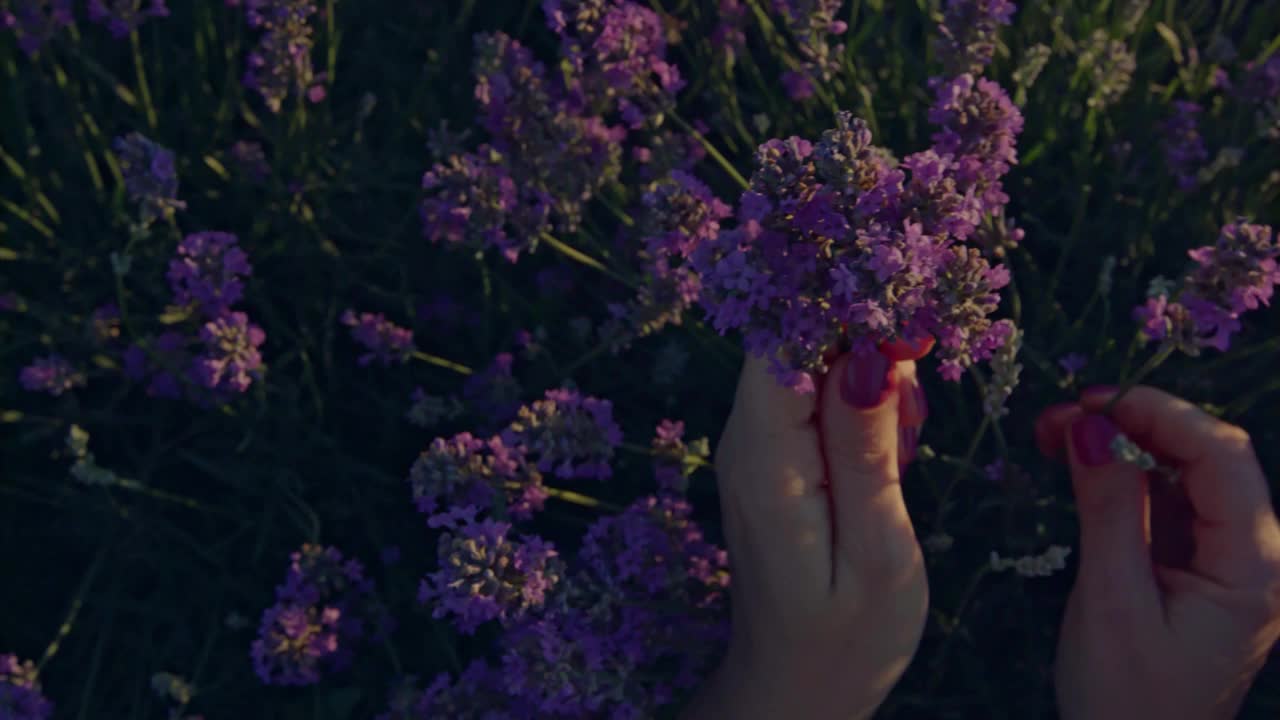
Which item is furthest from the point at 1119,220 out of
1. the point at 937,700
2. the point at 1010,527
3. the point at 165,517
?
the point at 165,517

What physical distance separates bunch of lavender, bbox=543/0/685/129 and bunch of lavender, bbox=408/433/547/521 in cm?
82

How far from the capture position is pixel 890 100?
320cm

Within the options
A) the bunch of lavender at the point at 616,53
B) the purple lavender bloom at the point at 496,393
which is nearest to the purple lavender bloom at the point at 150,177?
the purple lavender bloom at the point at 496,393

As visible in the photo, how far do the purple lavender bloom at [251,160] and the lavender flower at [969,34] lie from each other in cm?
189

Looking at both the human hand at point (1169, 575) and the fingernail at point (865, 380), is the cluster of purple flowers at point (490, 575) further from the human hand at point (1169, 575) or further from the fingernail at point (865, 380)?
the human hand at point (1169, 575)

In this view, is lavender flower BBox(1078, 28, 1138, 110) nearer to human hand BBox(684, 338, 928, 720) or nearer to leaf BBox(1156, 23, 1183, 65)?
leaf BBox(1156, 23, 1183, 65)

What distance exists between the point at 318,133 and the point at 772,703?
2.07m

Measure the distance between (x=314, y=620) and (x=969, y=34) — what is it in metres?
2.05

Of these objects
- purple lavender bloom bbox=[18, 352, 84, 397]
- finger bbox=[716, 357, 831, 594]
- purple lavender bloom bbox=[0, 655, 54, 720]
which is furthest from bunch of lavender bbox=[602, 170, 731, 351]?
purple lavender bloom bbox=[0, 655, 54, 720]

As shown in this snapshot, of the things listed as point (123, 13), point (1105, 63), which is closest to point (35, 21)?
point (123, 13)

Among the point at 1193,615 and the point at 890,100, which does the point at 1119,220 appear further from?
the point at 1193,615

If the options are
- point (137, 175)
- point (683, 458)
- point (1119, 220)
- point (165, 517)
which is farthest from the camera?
point (165, 517)

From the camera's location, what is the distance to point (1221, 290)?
2.04 metres

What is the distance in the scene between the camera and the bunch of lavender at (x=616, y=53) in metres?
2.54
